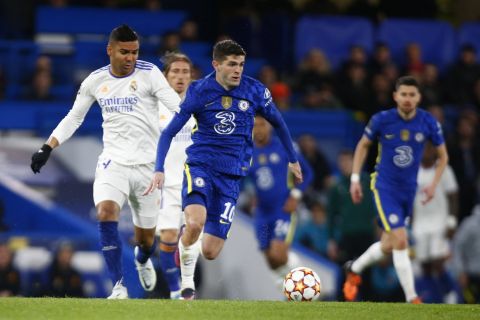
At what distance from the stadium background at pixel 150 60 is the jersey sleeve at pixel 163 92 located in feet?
13.2

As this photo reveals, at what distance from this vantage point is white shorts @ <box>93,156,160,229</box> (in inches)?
468

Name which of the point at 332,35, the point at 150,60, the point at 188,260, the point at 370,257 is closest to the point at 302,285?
the point at 188,260

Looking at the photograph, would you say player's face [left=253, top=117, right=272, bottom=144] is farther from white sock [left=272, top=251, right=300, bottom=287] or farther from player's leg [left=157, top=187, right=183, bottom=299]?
player's leg [left=157, top=187, right=183, bottom=299]

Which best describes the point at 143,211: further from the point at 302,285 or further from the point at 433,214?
the point at 433,214

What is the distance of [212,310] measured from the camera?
10.6 metres

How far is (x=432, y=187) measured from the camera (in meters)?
13.5

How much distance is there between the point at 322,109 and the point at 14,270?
517cm

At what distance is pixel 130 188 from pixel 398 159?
3.12 metres

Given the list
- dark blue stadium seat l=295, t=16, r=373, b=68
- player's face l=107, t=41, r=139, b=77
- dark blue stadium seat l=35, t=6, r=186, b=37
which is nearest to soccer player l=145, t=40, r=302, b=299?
player's face l=107, t=41, r=139, b=77

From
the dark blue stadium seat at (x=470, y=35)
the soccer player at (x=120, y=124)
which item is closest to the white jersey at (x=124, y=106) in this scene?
the soccer player at (x=120, y=124)

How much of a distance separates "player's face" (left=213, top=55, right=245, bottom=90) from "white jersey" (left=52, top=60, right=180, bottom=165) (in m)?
0.60

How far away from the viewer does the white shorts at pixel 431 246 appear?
17.6 metres

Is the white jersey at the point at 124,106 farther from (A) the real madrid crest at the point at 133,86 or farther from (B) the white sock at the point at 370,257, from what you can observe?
(B) the white sock at the point at 370,257

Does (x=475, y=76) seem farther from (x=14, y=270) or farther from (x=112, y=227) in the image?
(x=112, y=227)
